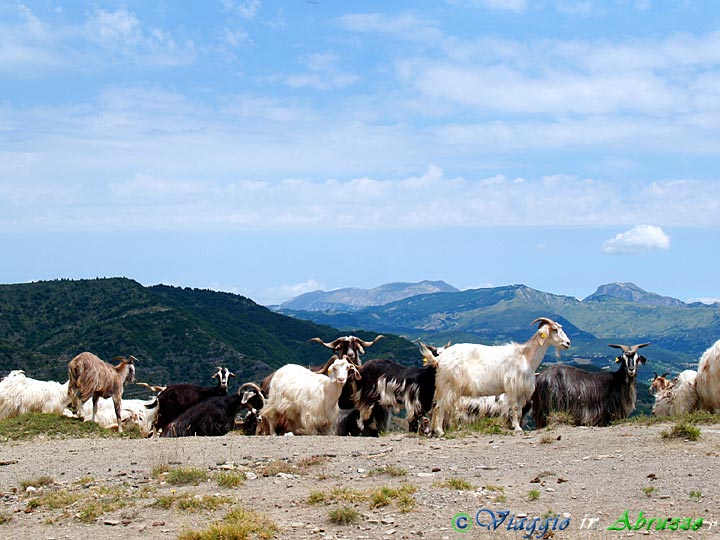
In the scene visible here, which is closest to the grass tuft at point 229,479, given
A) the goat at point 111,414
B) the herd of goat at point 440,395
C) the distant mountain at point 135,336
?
the herd of goat at point 440,395

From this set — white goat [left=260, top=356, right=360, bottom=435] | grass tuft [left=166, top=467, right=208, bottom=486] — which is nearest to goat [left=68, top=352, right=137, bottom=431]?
white goat [left=260, top=356, right=360, bottom=435]

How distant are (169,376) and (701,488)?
51008 mm

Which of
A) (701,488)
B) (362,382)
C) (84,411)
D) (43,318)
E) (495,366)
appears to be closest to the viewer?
(701,488)

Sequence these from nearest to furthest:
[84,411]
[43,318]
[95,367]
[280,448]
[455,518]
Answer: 1. [455,518]
2. [280,448]
3. [95,367]
4. [84,411]
5. [43,318]

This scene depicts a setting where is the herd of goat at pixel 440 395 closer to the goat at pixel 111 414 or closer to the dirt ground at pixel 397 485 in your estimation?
the dirt ground at pixel 397 485

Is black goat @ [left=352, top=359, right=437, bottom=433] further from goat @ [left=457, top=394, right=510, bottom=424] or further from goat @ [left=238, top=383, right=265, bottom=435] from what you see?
goat @ [left=238, top=383, right=265, bottom=435]

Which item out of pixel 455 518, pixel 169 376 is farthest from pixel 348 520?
pixel 169 376

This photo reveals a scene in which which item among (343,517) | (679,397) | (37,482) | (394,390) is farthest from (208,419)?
(679,397)

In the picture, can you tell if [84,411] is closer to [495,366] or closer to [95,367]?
[95,367]

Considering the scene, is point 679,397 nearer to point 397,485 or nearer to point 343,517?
point 397,485

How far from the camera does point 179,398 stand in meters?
17.2

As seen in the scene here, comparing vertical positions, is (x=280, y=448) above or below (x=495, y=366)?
below

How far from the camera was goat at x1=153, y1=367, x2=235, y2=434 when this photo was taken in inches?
669

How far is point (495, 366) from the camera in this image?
1415 cm
